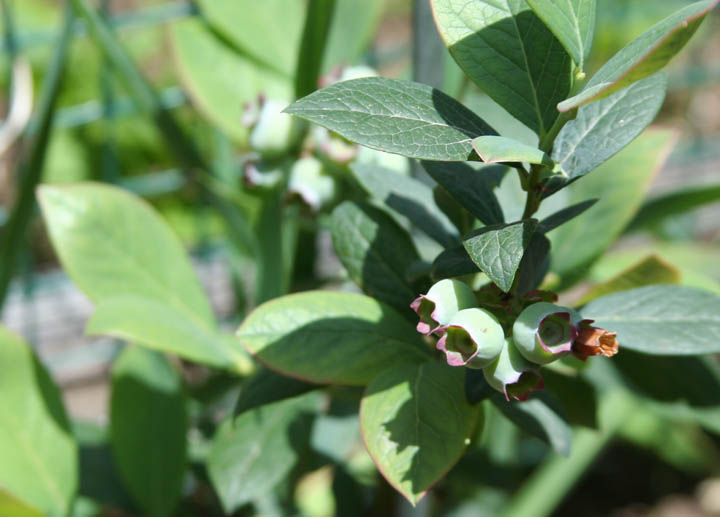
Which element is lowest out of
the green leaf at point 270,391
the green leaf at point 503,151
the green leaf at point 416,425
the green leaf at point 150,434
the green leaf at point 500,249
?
the green leaf at point 150,434

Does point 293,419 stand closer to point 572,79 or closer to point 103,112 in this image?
point 572,79

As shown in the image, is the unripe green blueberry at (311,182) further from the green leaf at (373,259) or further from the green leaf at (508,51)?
the green leaf at (508,51)

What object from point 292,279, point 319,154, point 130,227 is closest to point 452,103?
point 319,154

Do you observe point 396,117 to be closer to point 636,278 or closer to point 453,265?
point 453,265

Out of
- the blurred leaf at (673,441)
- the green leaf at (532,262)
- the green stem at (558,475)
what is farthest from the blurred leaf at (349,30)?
the blurred leaf at (673,441)

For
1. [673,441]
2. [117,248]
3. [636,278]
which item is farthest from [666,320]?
[673,441]
